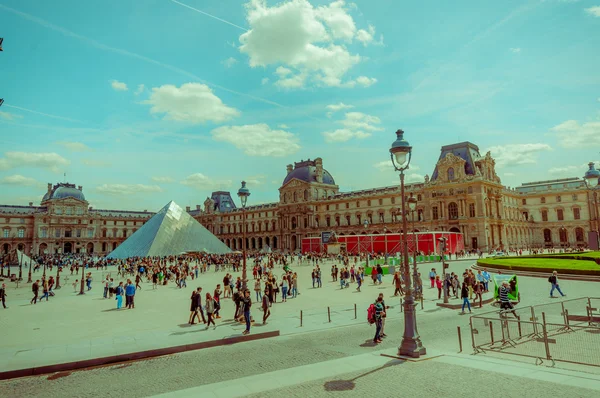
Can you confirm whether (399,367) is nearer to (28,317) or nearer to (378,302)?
(378,302)

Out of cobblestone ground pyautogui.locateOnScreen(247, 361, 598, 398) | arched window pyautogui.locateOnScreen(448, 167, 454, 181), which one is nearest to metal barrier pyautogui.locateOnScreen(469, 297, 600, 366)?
cobblestone ground pyautogui.locateOnScreen(247, 361, 598, 398)

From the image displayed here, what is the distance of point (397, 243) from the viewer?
51.7 metres

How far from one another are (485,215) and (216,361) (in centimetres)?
5758

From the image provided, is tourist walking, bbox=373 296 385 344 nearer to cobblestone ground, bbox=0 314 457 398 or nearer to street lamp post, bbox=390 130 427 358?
cobblestone ground, bbox=0 314 457 398

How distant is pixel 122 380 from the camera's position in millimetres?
8750

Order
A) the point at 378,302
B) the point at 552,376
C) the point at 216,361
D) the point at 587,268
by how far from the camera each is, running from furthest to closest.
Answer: the point at 587,268 → the point at 378,302 → the point at 216,361 → the point at 552,376

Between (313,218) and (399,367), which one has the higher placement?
(313,218)

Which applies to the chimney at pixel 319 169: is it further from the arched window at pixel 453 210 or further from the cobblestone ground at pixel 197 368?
the cobblestone ground at pixel 197 368

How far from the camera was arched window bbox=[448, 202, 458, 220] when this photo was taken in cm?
6181

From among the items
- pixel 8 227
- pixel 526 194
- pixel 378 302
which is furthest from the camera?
pixel 8 227

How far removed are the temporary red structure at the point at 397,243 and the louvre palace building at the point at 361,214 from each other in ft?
12.0

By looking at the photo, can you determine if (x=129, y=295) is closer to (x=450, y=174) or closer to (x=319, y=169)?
(x=450, y=174)

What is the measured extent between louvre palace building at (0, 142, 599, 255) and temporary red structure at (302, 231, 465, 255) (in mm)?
3664

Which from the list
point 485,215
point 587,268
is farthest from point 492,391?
point 485,215
